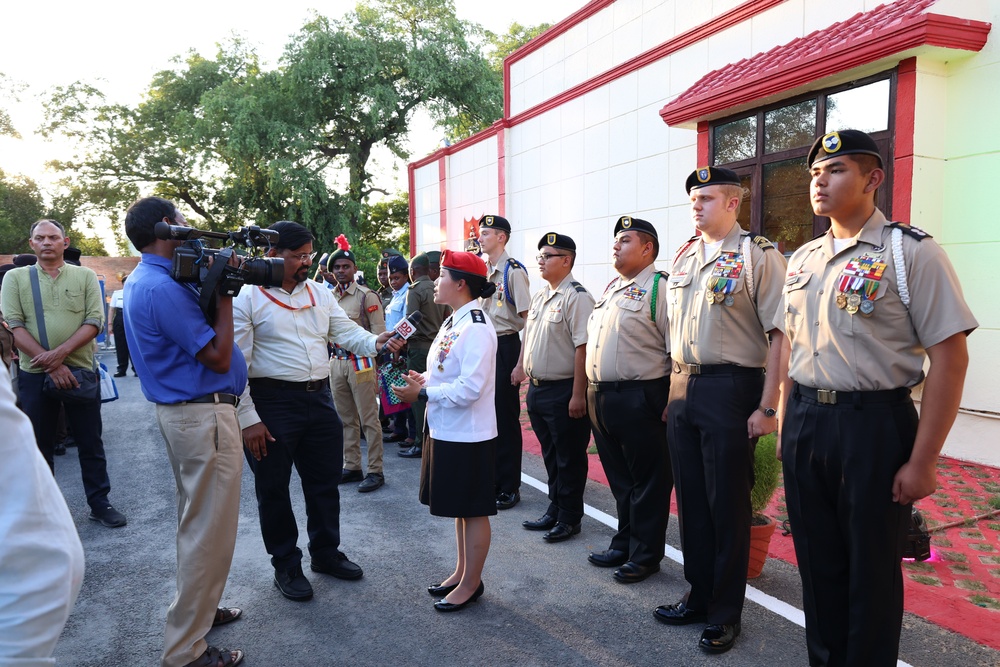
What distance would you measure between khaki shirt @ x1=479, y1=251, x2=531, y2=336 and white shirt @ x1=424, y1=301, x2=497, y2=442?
1877 millimetres

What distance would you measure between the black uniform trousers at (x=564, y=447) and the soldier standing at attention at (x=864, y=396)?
6.83 feet

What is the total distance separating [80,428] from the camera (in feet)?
16.8

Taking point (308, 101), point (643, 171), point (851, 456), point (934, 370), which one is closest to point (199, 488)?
point (851, 456)

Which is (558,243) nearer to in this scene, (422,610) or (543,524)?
(543,524)

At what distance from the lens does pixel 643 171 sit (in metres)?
9.75

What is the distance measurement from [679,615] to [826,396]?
57.0 inches

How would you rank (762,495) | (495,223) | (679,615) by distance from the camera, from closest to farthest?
(679,615), (762,495), (495,223)

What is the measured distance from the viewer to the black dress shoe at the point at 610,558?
411 cm

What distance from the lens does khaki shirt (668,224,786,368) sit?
3.26 metres

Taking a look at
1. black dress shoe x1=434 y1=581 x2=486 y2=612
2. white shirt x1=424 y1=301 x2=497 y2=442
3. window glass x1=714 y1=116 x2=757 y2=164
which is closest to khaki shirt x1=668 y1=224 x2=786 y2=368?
white shirt x1=424 y1=301 x2=497 y2=442

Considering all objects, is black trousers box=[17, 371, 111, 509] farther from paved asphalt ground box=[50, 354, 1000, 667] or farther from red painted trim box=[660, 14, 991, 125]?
red painted trim box=[660, 14, 991, 125]

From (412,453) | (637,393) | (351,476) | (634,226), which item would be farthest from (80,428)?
(634,226)

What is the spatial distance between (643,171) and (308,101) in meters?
18.5

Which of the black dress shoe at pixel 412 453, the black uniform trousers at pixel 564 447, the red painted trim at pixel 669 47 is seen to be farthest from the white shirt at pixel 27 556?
the red painted trim at pixel 669 47
